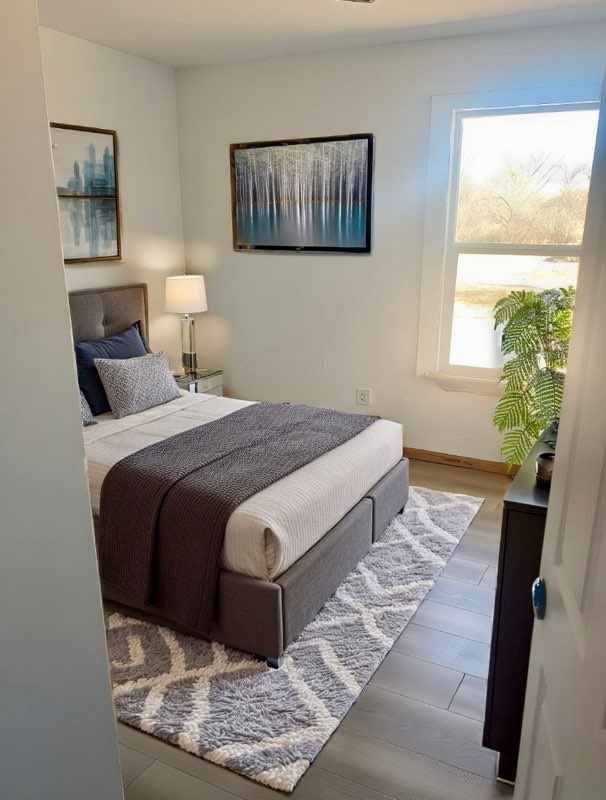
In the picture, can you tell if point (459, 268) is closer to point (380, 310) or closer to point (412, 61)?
point (380, 310)

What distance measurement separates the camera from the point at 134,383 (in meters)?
3.55

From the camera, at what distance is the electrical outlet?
452 centimetres

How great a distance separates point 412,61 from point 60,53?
2.12 metres

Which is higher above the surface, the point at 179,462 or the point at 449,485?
the point at 179,462

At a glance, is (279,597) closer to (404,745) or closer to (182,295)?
(404,745)

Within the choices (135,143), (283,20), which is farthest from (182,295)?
(283,20)

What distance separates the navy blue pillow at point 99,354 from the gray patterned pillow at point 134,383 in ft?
0.16

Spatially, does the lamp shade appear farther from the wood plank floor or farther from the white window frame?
the wood plank floor

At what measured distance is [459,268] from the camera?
13.4 ft

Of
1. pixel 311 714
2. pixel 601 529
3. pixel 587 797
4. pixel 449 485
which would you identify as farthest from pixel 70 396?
pixel 449 485

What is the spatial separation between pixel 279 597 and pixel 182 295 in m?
2.73

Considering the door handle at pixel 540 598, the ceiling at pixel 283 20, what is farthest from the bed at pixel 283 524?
the ceiling at pixel 283 20

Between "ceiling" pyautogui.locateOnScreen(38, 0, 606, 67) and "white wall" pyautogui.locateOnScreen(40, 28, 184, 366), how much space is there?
157 millimetres

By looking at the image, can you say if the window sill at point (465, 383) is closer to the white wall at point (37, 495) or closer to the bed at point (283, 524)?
the bed at point (283, 524)
